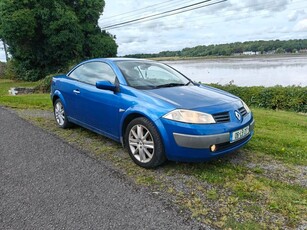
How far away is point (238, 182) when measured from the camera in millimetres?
3256

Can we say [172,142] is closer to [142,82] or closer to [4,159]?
[142,82]

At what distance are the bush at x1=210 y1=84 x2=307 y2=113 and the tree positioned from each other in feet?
49.0

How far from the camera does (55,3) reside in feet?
70.3

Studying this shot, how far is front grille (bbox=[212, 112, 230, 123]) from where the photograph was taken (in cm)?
336

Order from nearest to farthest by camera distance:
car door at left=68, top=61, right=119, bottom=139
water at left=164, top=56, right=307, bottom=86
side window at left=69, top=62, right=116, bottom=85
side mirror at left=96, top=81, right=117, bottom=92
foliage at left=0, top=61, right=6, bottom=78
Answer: side mirror at left=96, top=81, right=117, bottom=92 < car door at left=68, top=61, right=119, bottom=139 < side window at left=69, top=62, right=116, bottom=85 < water at left=164, top=56, right=307, bottom=86 < foliage at left=0, top=61, right=6, bottom=78

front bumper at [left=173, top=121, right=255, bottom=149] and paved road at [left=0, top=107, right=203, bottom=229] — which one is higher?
front bumper at [left=173, top=121, right=255, bottom=149]

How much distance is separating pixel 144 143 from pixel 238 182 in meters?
1.27

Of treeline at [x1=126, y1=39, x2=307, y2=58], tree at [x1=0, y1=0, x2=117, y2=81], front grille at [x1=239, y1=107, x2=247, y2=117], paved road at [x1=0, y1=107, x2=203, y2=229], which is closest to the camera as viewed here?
paved road at [x1=0, y1=107, x2=203, y2=229]

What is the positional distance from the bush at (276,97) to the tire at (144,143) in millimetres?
9509

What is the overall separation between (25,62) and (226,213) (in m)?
27.0

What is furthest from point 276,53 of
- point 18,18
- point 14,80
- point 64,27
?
point 14,80

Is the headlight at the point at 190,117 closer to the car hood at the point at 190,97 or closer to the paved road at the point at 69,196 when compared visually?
the car hood at the point at 190,97

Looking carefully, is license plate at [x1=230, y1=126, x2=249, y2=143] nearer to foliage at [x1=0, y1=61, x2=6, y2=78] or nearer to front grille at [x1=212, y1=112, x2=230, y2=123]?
front grille at [x1=212, y1=112, x2=230, y2=123]

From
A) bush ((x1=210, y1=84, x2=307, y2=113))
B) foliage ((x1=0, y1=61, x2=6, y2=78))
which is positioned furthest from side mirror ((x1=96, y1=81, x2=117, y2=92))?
foliage ((x1=0, y1=61, x2=6, y2=78))
